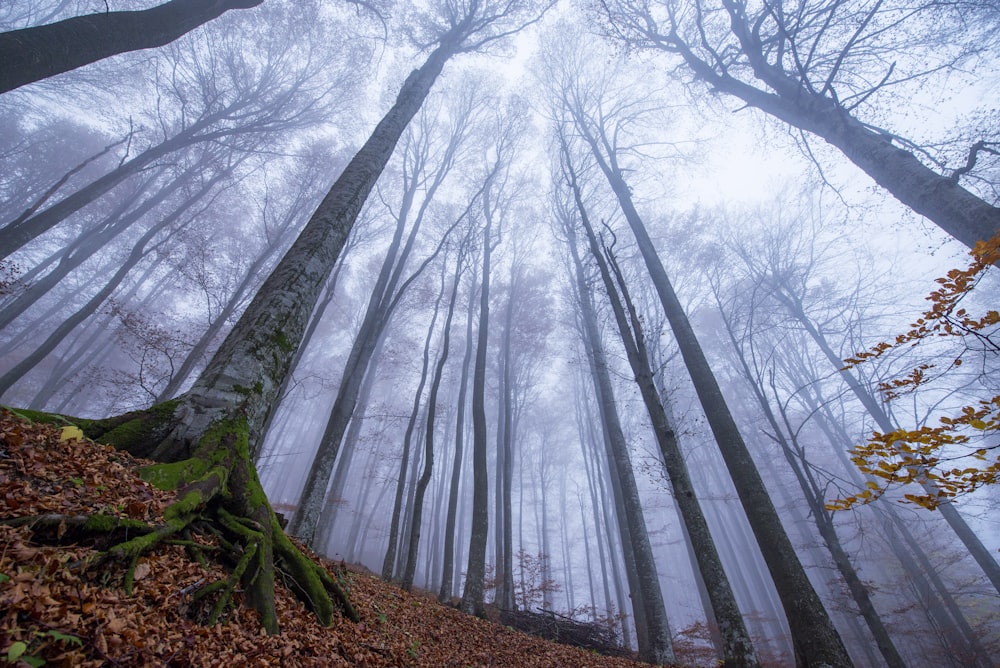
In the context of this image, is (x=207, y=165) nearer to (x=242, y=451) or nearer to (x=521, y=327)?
(x=521, y=327)

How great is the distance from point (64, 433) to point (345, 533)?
3943 cm

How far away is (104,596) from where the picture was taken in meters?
1.43

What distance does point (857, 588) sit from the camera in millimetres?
6742

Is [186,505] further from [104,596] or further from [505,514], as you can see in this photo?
[505,514]

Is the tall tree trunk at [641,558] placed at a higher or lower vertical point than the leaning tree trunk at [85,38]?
lower

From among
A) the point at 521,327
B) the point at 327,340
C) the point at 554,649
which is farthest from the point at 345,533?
the point at 554,649

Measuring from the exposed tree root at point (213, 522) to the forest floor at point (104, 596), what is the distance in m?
0.05

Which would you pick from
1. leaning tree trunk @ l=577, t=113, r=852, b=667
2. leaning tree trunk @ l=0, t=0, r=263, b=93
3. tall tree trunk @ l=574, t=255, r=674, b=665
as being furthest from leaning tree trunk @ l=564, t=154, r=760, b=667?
leaning tree trunk @ l=0, t=0, r=263, b=93

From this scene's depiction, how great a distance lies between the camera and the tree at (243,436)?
2.28 m

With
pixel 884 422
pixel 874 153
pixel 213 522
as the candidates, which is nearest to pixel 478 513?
pixel 213 522

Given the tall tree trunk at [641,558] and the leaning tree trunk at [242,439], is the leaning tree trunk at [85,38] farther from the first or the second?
the tall tree trunk at [641,558]

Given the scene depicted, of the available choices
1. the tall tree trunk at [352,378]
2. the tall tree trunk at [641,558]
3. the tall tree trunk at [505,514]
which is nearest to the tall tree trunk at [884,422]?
the tall tree trunk at [641,558]

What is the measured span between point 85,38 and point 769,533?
8.82 metres

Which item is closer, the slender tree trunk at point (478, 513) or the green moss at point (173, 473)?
the green moss at point (173, 473)
